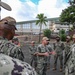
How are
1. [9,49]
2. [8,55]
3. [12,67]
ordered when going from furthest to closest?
[9,49]
[8,55]
[12,67]

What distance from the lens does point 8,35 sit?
253 centimetres

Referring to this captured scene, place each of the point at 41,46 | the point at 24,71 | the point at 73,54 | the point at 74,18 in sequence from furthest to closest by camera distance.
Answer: the point at 74,18 → the point at 41,46 → the point at 73,54 → the point at 24,71

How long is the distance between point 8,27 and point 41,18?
339 ft

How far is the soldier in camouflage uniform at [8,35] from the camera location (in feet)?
7.47

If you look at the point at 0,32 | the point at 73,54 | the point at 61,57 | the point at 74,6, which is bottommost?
the point at 61,57

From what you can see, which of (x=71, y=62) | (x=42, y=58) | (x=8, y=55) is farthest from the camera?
(x=42, y=58)

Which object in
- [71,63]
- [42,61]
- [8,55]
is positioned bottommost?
[42,61]

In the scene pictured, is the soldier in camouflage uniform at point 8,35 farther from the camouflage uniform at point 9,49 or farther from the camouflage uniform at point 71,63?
the camouflage uniform at point 71,63

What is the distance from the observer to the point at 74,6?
1318 inches

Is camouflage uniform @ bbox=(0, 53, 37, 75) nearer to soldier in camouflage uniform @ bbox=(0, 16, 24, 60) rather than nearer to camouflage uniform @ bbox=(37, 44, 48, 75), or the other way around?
soldier in camouflage uniform @ bbox=(0, 16, 24, 60)

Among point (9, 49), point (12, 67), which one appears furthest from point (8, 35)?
point (12, 67)

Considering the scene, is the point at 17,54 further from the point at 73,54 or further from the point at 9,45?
the point at 73,54

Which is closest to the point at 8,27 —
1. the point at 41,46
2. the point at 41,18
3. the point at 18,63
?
the point at 18,63

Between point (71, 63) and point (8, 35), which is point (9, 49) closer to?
point (8, 35)
